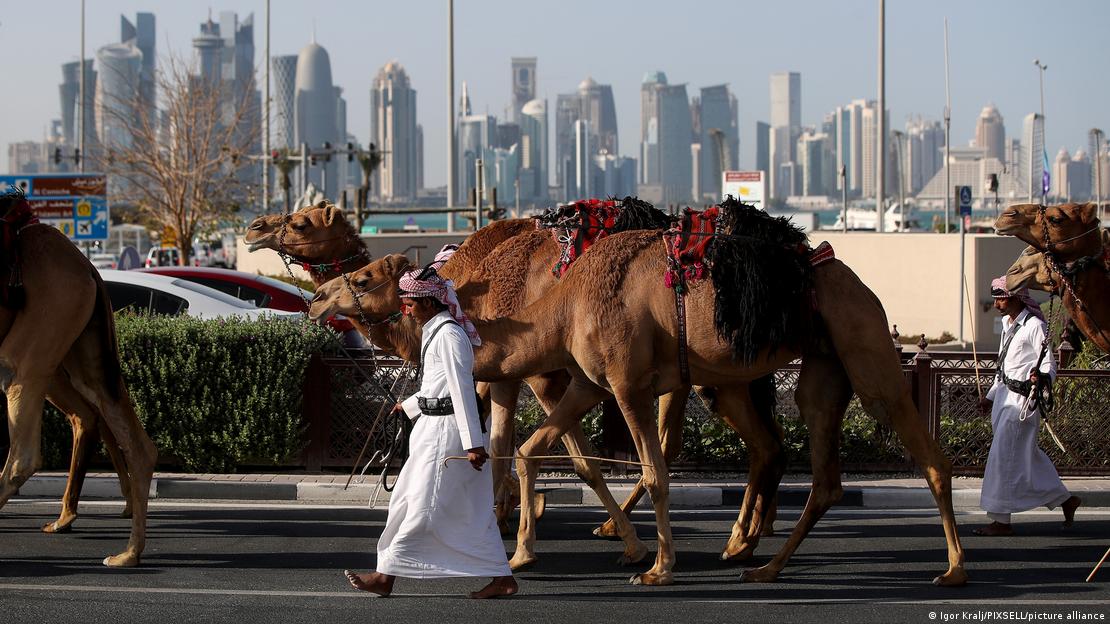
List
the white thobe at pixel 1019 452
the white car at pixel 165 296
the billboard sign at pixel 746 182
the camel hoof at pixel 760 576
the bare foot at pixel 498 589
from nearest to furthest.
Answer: the bare foot at pixel 498 589 < the camel hoof at pixel 760 576 < the white thobe at pixel 1019 452 < the white car at pixel 165 296 < the billboard sign at pixel 746 182

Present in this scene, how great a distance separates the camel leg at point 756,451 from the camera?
9367 millimetres

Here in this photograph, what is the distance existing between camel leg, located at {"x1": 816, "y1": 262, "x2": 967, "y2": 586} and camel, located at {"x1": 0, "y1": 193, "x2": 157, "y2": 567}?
14.6 feet

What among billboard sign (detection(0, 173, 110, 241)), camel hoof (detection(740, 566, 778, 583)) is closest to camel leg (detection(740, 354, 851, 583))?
camel hoof (detection(740, 566, 778, 583))

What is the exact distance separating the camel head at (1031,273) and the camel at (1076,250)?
206 mm

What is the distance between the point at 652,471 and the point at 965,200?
1941 centimetres

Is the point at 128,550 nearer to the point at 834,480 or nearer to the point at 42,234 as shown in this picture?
the point at 42,234

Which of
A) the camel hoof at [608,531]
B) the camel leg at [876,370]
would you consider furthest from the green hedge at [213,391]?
the camel leg at [876,370]

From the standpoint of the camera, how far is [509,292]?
9773 millimetres

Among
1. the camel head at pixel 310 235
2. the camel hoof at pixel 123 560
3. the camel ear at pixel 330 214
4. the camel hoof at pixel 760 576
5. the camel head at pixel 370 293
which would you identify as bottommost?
the camel hoof at pixel 760 576

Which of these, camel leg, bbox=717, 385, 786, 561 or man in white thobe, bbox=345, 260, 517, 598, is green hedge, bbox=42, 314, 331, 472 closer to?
camel leg, bbox=717, 385, 786, 561

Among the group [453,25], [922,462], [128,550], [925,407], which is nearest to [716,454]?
[925,407]

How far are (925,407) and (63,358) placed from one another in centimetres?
705

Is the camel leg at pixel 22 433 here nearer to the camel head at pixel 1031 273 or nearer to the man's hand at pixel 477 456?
the man's hand at pixel 477 456

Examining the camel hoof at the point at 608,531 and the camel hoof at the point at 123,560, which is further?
the camel hoof at the point at 608,531
